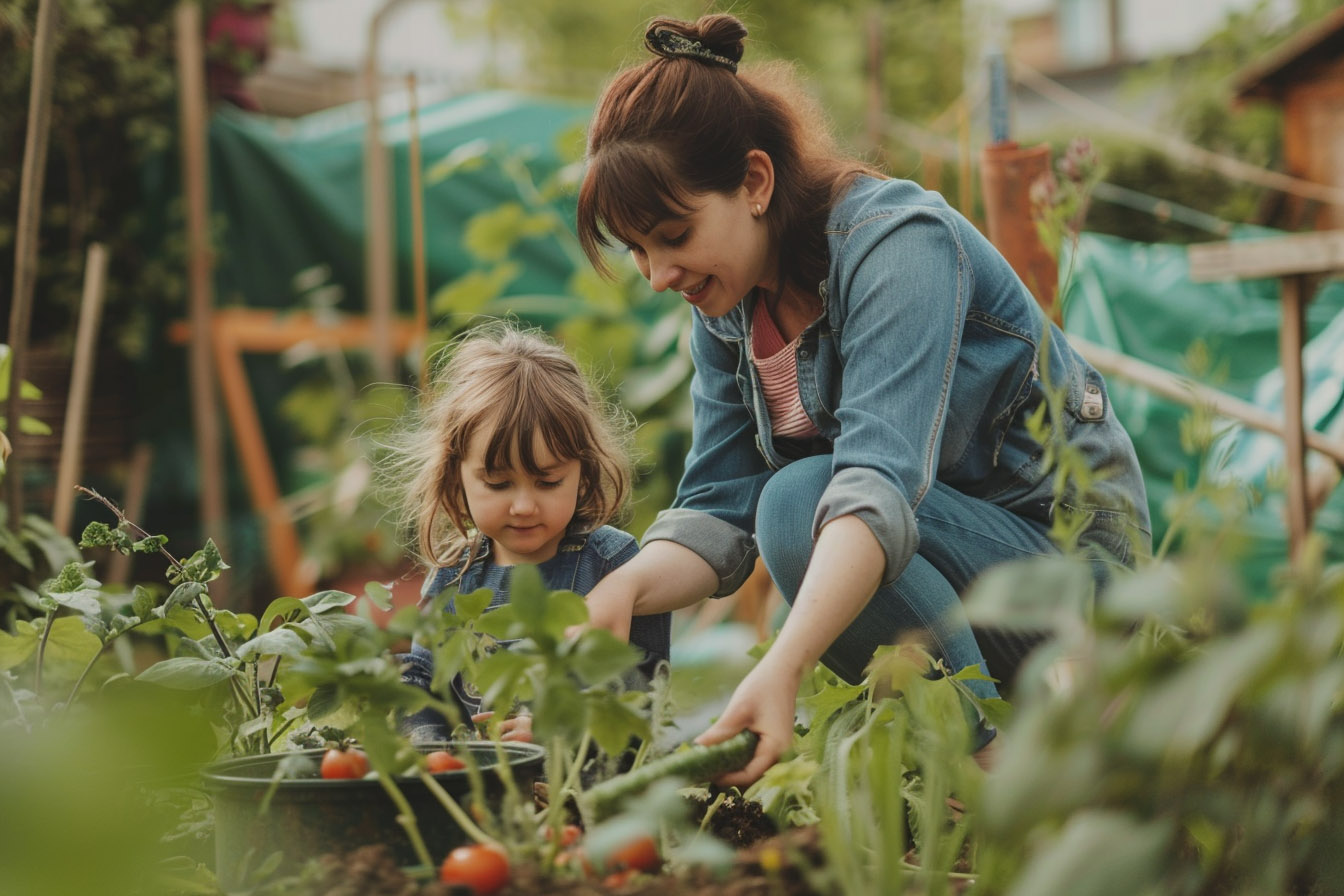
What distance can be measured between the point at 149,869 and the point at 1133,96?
9.36m

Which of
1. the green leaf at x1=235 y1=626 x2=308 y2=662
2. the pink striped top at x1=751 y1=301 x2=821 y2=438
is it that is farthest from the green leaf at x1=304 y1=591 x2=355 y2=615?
the pink striped top at x1=751 y1=301 x2=821 y2=438

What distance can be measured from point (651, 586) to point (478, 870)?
0.74 metres

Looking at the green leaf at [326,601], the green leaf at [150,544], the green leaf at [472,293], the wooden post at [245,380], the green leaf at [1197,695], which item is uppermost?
the green leaf at [1197,695]

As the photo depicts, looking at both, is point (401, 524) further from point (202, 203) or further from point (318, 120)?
point (318, 120)

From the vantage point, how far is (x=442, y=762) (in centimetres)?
99

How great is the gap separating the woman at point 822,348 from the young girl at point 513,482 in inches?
6.2

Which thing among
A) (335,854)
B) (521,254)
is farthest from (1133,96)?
(335,854)

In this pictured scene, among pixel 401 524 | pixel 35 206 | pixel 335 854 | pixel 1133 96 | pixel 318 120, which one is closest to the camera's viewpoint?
pixel 335 854

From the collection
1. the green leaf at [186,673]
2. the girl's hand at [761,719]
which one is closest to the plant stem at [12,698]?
the green leaf at [186,673]

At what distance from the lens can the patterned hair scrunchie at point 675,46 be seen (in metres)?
A: 1.49

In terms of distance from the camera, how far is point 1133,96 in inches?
344

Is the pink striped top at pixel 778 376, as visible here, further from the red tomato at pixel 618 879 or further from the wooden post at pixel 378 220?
the wooden post at pixel 378 220

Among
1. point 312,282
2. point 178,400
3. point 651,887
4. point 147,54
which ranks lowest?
point 178,400

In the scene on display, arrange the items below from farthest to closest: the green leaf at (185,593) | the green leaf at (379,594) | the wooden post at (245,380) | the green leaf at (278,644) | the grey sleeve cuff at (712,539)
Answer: the wooden post at (245,380) → the grey sleeve cuff at (712,539) → the green leaf at (185,593) → the green leaf at (278,644) → the green leaf at (379,594)
